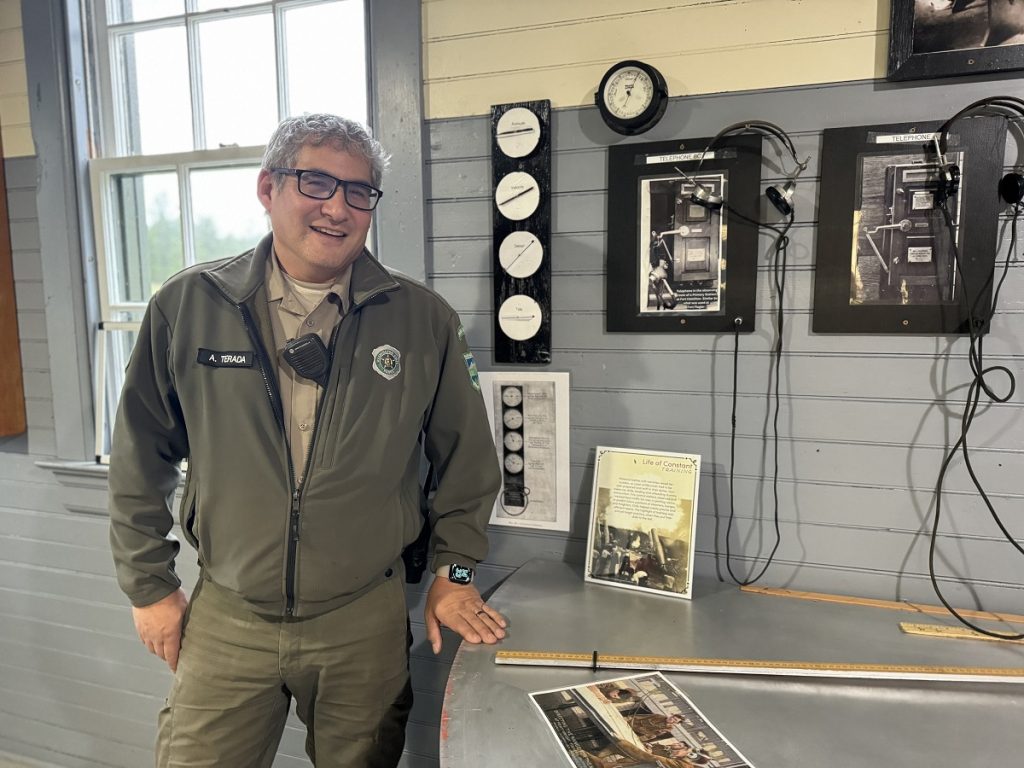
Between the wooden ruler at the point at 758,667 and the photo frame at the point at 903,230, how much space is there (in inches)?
27.1

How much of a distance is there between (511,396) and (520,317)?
0.69 feet

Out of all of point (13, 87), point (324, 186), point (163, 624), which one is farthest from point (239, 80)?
point (163, 624)

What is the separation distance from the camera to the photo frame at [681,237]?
1.43 metres

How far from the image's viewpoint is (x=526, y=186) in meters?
1.56

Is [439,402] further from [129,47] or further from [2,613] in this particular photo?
[2,613]

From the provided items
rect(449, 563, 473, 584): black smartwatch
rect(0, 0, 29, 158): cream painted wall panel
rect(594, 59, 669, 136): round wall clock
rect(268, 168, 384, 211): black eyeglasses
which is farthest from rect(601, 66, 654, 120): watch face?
rect(0, 0, 29, 158): cream painted wall panel

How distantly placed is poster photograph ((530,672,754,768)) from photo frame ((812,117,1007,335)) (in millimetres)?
887

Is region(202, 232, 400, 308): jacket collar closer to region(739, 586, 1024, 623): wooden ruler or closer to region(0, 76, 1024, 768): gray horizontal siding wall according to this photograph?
region(0, 76, 1024, 768): gray horizontal siding wall

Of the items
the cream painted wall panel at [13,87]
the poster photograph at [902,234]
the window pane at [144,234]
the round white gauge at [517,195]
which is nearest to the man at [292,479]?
the round white gauge at [517,195]

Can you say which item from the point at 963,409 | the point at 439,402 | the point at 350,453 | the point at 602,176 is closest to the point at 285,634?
the point at 350,453

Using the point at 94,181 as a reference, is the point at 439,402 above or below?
below

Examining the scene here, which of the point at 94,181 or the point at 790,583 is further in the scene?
the point at 94,181

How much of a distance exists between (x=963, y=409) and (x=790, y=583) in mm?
547

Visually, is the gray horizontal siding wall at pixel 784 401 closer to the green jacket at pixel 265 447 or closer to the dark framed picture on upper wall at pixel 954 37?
the dark framed picture on upper wall at pixel 954 37
